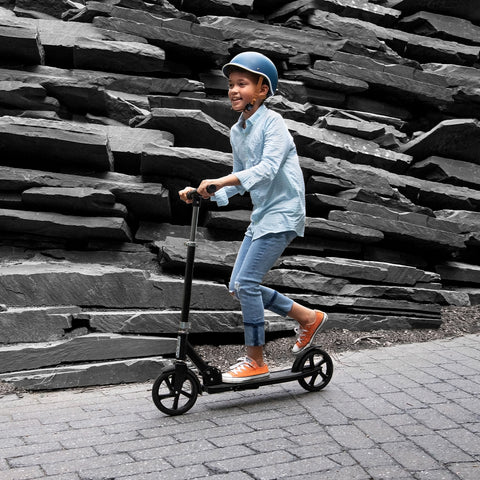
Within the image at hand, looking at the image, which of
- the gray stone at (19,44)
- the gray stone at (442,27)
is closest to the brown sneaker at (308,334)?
the gray stone at (19,44)

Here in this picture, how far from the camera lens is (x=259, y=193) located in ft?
15.2

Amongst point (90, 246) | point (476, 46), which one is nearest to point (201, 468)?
point (90, 246)

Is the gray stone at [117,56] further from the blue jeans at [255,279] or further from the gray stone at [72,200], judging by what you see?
the blue jeans at [255,279]

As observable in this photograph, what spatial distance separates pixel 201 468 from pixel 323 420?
1.08 meters

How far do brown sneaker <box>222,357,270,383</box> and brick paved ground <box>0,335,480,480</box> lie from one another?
214mm

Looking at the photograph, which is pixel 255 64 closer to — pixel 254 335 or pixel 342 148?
pixel 254 335

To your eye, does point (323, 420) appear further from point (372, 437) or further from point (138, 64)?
point (138, 64)

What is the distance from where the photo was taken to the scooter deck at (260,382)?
175 inches

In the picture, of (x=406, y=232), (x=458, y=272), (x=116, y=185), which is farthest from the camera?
(x=458, y=272)

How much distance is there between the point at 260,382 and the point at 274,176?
1.40 m

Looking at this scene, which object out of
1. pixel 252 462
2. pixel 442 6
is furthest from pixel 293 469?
pixel 442 6

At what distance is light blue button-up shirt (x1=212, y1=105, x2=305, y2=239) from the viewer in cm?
454

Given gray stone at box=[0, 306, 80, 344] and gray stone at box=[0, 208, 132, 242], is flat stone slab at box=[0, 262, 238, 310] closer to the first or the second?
gray stone at box=[0, 306, 80, 344]

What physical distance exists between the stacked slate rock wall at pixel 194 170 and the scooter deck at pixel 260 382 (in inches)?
43.6
